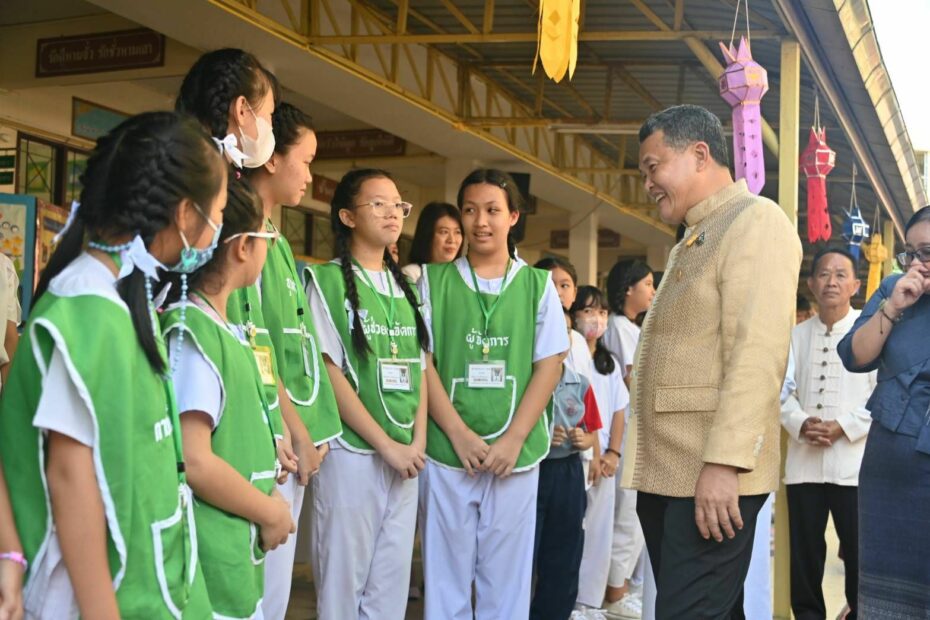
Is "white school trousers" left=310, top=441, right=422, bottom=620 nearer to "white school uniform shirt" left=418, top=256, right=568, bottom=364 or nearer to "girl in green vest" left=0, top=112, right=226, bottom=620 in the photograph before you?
"white school uniform shirt" left=418, top=256, right=568, bottom=364

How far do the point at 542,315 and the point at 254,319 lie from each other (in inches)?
51.8

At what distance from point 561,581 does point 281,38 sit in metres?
4.49

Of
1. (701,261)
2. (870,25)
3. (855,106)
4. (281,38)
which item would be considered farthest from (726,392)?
(281,38)

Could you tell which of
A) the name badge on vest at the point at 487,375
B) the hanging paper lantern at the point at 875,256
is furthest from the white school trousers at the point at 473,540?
the hanging paper lantern at the point at 875,256

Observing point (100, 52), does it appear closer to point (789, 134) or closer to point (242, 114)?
point (789, 134)

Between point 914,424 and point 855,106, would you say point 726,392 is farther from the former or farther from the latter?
point 855,106

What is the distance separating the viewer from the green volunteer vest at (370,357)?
3326 millimetres

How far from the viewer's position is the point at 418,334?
3.52 m

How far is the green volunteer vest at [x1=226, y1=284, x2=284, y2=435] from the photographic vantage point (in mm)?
2582

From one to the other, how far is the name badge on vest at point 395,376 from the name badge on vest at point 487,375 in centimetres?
28

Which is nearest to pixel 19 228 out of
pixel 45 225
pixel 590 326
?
pixel 45 225

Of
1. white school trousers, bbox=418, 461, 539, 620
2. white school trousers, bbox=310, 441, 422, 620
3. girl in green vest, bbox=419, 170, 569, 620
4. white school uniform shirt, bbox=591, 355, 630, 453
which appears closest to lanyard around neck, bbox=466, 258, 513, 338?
girl in green vest, bbox=419, 170, 569, 620

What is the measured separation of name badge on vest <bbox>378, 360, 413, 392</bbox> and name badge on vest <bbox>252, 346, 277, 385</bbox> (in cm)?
77

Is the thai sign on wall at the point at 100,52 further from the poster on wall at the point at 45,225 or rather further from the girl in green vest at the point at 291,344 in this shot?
the girl in green vest at the point at 291,344
